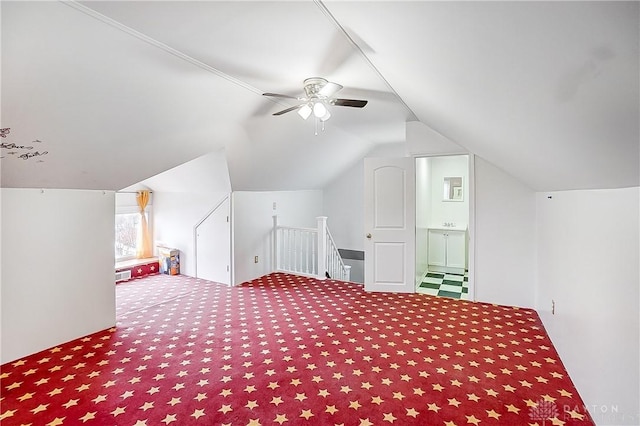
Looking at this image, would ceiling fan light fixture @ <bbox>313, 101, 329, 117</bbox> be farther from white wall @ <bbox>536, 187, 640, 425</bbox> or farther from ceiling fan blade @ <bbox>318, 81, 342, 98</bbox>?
white wall @ <bbox>536, 187, 640, 425</bbox>

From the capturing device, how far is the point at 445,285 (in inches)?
226

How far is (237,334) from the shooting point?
11.6 feet

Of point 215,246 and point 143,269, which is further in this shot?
point 143,269

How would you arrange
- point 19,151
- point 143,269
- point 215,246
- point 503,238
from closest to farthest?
1. point 19,151
2. point 503,238
3. point 215,246
4. point 143,269

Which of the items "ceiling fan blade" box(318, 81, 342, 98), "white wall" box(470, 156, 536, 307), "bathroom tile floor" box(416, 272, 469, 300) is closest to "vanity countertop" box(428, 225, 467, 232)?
"bathroom tile floor" box(416, 272, 469, 300)

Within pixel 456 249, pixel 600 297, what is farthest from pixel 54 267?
pixel 456 249

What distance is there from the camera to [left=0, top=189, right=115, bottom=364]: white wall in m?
2.98

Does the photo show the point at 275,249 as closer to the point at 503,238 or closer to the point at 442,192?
the point at 442,192

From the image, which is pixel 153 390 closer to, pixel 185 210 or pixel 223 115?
pixel 223 115

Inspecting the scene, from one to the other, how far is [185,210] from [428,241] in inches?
187

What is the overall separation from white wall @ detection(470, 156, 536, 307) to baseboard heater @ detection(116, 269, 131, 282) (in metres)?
5.68

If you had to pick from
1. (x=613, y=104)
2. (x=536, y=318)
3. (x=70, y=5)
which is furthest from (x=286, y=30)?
(x=536, y=318)

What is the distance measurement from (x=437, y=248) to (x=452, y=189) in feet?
4.14

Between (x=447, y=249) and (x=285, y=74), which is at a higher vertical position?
(x=285, y=74)
